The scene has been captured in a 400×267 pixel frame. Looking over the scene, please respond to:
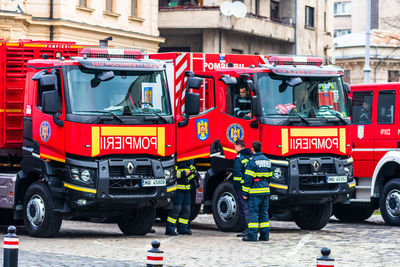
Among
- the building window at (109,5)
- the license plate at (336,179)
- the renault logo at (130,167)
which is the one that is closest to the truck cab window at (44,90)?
the renault logo at (130,167)

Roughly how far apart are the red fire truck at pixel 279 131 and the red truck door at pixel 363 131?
2.35m

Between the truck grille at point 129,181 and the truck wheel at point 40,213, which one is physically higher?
the truck grille at point 129,181

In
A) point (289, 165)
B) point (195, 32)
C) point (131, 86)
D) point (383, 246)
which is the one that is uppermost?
point (195, 32)

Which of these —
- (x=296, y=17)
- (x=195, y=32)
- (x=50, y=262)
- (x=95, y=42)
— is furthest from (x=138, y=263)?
(x=296, y=17)

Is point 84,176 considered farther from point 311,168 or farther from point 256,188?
point 311,168

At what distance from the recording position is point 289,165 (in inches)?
762

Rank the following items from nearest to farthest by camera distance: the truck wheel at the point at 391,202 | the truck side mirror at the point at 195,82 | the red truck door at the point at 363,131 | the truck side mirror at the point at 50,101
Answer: the truck side mirror at the point at 50,101
the truck side mirror at the point at 195,82
the truck wheel at the point at 391,202
the red truck door at the point at 363,131

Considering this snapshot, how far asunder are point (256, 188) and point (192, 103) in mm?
2053

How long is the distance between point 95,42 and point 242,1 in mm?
14282

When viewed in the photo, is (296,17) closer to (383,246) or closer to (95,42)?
(95,42)

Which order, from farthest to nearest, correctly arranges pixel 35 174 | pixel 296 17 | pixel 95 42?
pixel 296 17 → pixel 95 42 → pixel 35 174

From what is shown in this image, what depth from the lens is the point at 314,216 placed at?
21.0 meters

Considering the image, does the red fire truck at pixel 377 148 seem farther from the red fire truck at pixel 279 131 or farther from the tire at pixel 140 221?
the tire at pixel 140 221

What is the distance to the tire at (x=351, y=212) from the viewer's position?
962 inches
